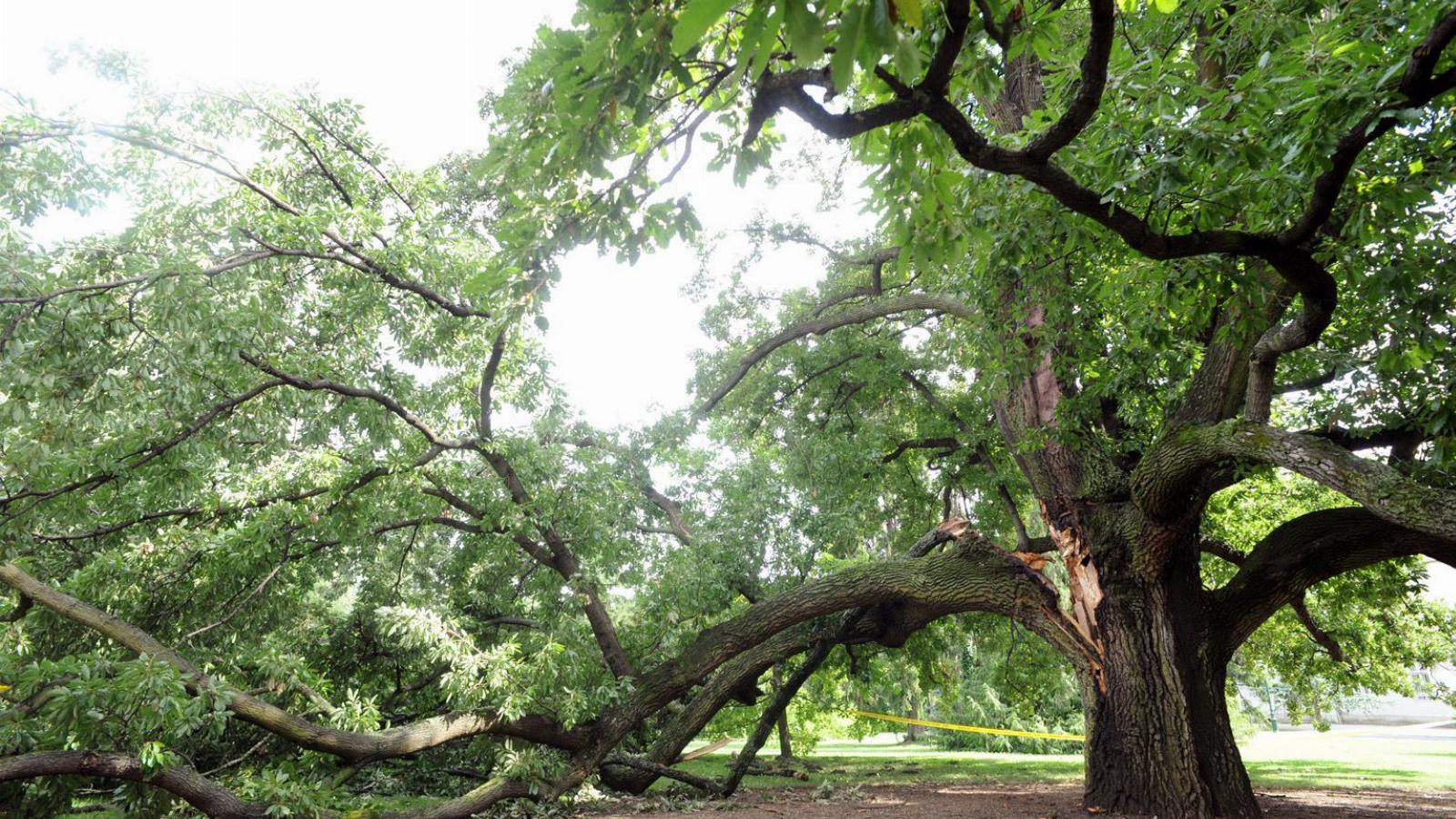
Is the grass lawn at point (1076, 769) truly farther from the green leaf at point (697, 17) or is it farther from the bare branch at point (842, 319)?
the green leaf at point (697, 17)

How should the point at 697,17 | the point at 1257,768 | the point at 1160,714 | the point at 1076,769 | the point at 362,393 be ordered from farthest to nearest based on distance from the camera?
the point at 1257,768 → the point at 1076,769 → the point at 362,393 → the point at 1160,714 → the point at 697,17

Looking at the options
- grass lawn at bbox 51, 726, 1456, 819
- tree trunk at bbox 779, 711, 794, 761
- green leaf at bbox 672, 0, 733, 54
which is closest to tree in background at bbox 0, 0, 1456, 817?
green leaf at bbox 672, 0, 733, 54

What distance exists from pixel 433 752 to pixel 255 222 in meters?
6.00

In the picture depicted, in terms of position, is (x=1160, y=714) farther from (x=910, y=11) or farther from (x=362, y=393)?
(x=362, y=393)

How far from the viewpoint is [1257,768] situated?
1233cm

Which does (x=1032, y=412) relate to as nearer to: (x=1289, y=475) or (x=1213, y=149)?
(x=1213, y=149)

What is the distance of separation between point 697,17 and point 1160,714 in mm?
6549

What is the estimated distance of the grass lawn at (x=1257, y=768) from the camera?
33.5 ft

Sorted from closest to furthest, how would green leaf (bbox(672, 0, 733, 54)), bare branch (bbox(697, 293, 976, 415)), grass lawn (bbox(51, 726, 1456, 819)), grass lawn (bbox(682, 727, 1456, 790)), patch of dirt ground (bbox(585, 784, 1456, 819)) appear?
1. green leaf (bbox(672, 0, 733, 54))
2. patch of dirt ground (bbox(585, 784, 1456, 819))
3. bare branch (bbox(697, 293, 976, 415))
4. grass lawn (bbox(51, 726, 1456, 819))
5. grass lawn (bbox(682, 727, 1456, 790))

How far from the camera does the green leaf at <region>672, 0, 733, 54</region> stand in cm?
141

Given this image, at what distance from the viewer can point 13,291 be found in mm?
4609

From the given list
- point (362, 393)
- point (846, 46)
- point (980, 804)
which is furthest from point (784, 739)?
point (846, 46)

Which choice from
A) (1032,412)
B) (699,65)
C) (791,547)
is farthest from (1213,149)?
(791,547)

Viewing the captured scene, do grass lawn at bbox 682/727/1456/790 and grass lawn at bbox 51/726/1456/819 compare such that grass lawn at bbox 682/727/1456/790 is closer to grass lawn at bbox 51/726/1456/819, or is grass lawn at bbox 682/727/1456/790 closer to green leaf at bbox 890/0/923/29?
grass lawn at bbox 51/726/1456/819
